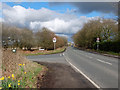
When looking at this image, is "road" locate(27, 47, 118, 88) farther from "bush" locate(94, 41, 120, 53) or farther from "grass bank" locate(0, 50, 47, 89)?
"bush" locate(94, 41, 120, 53)

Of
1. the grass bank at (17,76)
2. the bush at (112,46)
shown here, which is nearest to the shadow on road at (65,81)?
the grass bank at (17,76)

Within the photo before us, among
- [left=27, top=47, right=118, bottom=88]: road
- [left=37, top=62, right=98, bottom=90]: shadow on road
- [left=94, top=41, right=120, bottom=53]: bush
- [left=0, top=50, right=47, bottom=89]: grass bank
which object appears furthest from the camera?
[left=94, top=41, right=120, bottom=53]: bush

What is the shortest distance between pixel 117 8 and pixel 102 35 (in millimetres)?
16390

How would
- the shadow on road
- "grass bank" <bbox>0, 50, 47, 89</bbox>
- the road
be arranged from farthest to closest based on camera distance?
the road → the shadow on road → "grass bank" <bbox>0, 50, 47, 89</bbox>

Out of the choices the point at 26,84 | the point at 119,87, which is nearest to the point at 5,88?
the point at 26,84

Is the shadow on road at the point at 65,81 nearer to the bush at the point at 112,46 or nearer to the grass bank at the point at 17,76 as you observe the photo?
the grass bank at the point at 17,76

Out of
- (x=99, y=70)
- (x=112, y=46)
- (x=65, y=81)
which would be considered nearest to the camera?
(x=65, y=81)

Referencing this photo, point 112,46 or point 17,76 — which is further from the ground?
point 112,46

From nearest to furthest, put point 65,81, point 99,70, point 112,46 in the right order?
point 65,81
point 99,70
point 112,46

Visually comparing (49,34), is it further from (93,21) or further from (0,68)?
(0,68)

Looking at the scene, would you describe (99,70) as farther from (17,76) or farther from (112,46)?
(112,46)

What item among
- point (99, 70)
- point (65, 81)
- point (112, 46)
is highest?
point (112, 46)

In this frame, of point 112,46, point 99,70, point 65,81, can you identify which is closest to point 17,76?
point 65,81

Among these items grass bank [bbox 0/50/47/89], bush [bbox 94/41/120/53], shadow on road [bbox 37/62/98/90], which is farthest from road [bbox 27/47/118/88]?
bush [bbox 94/41/120/53]
